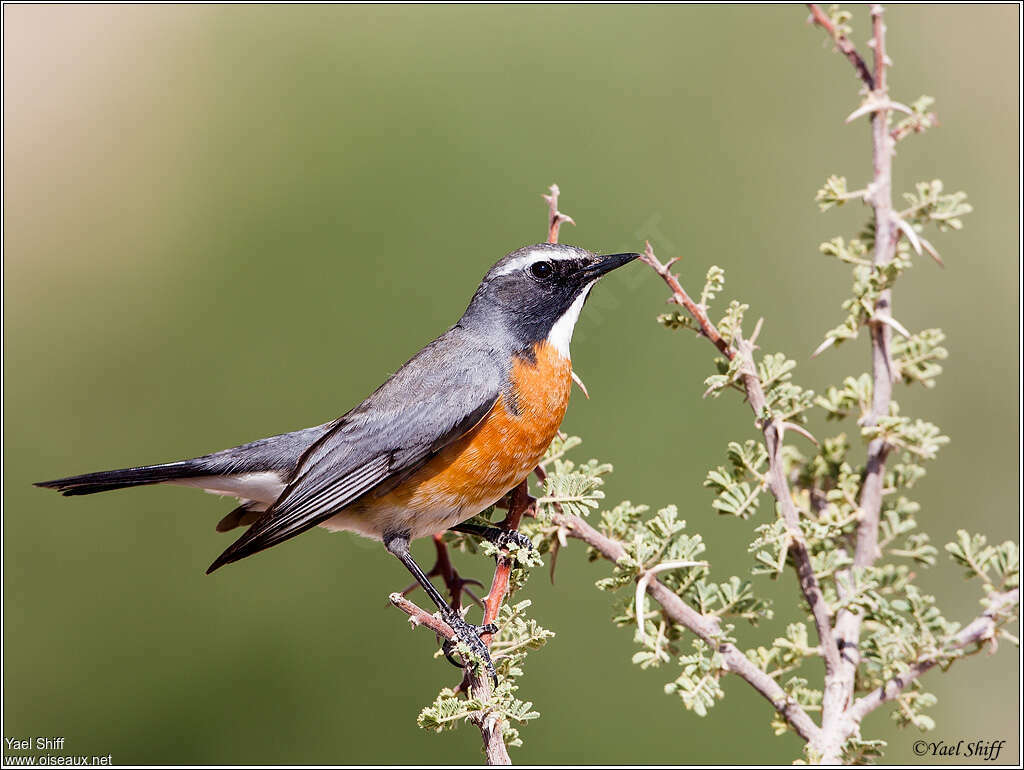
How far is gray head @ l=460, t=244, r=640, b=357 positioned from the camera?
348 centimetres

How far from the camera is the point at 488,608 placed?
2.26 m

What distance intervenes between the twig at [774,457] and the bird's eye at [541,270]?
1.21 m

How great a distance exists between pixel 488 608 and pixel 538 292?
5.21ft

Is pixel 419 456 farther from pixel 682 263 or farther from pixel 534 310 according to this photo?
pixel 682 263

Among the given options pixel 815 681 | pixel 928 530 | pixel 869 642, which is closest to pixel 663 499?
pixel 815 681

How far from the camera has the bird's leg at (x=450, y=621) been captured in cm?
223

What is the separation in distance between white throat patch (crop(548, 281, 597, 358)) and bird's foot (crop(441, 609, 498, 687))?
1.16 meters

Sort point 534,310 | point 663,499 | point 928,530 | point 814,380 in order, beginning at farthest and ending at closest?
point 814,380, point 928,530, point 663,499, point 534,310

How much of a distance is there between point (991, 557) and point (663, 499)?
217 cm

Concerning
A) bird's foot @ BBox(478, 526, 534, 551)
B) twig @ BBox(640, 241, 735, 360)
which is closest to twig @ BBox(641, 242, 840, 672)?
twig @ BBox(640, 241, 735, 360)

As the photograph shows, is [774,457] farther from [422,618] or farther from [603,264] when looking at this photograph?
[603,264]

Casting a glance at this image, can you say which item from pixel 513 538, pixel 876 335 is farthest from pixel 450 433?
pixel 876 335

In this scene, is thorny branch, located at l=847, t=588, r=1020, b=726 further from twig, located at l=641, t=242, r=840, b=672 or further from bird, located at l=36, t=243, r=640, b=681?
bird, located at l=36, t=243, r=640, b=681

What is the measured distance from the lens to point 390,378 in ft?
11.9
